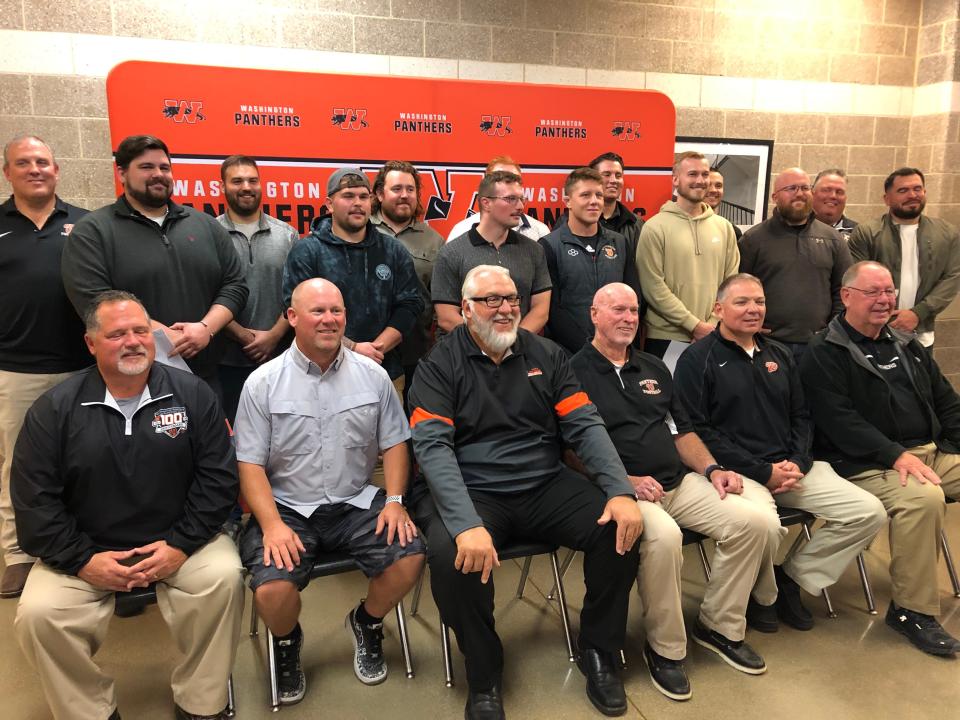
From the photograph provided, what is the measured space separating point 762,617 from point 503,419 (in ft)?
4.63

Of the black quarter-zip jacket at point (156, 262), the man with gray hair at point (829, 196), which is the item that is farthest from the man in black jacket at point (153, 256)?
the man with gray hair at point (829, 196)

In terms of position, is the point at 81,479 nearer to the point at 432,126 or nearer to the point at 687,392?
the point at 687,392

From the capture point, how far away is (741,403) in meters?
2.98

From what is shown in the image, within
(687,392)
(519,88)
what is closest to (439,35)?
(519,88)

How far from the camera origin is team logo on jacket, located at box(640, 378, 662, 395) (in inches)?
114

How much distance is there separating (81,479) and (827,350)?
294 cm

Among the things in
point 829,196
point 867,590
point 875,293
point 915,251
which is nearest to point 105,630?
point 867,590

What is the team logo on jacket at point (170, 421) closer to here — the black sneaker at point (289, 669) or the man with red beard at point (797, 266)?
the black sneaker at point (289, 669)

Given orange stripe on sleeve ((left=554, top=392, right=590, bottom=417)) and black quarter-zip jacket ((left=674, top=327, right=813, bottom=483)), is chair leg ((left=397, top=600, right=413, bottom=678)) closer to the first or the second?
orange stripe on sleeve ((left=554, top=392, right=590, bottom=417))

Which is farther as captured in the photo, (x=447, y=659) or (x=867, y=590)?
(x=867, y=590)

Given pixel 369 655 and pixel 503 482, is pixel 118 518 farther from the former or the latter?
pixel 503 482

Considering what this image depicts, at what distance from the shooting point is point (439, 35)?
457 cm

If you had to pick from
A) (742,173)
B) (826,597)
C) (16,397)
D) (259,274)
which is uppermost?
(742,173)

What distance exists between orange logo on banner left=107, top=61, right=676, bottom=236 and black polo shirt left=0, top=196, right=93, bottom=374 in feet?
3.30
